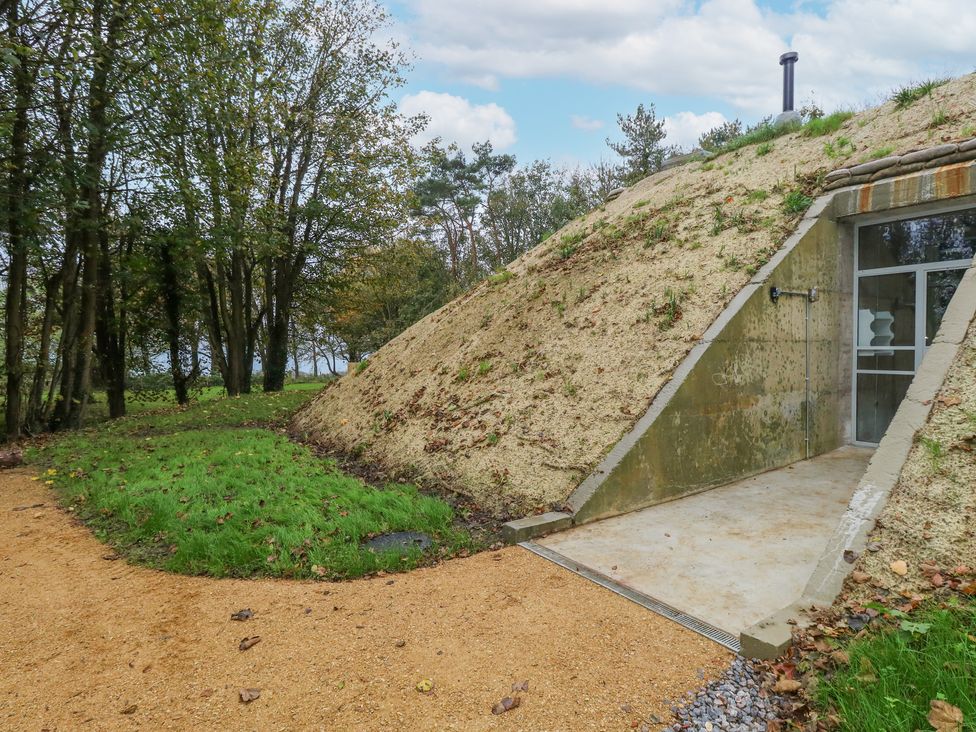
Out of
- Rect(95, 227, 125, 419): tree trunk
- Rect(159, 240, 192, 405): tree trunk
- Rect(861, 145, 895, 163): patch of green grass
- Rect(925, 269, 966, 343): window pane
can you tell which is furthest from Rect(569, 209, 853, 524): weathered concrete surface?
Rect(95, 227, 125, 419): tree trunk

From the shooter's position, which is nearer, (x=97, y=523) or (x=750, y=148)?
(x=97, y=523)

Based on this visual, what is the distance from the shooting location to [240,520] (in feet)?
15.9

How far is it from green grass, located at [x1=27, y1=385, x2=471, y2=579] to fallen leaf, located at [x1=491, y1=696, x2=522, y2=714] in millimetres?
1809

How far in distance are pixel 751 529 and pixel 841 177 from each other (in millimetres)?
5737

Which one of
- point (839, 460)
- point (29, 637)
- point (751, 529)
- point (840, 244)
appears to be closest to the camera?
point (29, 637)

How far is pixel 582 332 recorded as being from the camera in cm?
729

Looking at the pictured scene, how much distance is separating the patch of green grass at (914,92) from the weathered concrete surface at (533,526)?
9687 millimetres

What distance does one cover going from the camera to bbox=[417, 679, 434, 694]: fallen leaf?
2652 millimetres

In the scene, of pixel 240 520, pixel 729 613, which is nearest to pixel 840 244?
pixel 729 613

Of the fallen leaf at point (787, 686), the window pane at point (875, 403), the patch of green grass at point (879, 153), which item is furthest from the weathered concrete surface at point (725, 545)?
the patch of green grass at point (879, 153)

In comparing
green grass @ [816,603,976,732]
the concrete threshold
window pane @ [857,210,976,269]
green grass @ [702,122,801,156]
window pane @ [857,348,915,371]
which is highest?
green grass @ [702,122,801,156]

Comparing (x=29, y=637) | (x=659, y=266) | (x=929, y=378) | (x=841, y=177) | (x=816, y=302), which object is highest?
(x=841, y=177)

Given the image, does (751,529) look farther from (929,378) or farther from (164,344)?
(164,344)

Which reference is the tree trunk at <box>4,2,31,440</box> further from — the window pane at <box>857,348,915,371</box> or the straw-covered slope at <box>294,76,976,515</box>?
the window pane at <box>857,348,915,371</box>
